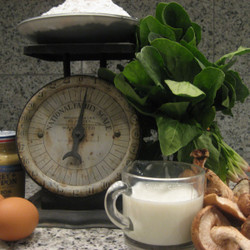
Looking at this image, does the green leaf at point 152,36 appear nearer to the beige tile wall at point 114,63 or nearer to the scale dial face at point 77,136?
the scale dial face at point 77,136

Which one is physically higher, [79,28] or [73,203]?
[79,28]

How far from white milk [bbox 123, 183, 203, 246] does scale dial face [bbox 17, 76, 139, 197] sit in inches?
6.2

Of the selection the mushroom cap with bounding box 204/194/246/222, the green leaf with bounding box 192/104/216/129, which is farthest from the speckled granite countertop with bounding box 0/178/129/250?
the green leaf with bounding box 192/104/216/129

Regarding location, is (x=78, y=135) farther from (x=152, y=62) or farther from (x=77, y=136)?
(x=152, y=62)

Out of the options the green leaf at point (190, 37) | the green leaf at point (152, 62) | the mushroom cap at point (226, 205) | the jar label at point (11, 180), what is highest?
the green leaf at point (190, 37)

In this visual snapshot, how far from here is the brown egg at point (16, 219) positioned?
0.72 meters

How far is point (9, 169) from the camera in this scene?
0.93 metres

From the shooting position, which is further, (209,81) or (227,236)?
(209,81)

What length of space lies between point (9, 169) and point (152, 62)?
1.58ft

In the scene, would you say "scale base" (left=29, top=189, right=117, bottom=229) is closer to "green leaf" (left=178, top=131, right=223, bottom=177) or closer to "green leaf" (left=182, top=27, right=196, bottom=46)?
"green leaf" (left=178, top=131, right=223, bottom=177)

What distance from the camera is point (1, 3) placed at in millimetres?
1362

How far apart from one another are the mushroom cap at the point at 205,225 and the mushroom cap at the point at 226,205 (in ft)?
0.04

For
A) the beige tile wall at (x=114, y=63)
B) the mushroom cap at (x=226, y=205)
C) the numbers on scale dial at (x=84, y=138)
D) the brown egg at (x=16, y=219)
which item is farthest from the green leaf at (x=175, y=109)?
the beige tile wall at (x=114, y=63)

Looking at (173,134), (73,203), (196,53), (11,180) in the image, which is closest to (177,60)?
(196,53)
